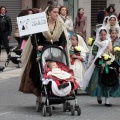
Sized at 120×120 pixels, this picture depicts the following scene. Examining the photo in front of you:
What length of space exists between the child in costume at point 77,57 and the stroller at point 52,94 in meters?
2.63

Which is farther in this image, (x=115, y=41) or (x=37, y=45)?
(x=115, y=41)

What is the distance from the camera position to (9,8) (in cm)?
2662

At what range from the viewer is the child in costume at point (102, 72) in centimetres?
1155

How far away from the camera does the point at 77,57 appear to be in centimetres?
1328

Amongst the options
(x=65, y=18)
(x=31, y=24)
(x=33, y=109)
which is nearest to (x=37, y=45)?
(x=31, y=24)

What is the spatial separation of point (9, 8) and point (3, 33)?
23.6 ft

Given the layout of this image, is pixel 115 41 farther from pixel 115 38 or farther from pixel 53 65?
pixel 53 65

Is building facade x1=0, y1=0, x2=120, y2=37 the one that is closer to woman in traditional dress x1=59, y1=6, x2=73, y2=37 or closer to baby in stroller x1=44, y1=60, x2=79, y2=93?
woman in traditional dress x1=59, y1=6, x2=73, y2=37

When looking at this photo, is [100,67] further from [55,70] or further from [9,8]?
[9,8]

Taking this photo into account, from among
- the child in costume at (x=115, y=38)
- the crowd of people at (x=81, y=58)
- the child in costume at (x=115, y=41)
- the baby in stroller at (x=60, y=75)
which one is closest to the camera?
the baby in stroller at (x=60, y=75)

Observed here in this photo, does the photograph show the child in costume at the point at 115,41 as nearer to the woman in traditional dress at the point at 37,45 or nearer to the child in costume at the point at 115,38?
the child in costume at the point at 115,38

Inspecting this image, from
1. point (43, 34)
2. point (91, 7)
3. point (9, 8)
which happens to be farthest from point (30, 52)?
point (91, 7)

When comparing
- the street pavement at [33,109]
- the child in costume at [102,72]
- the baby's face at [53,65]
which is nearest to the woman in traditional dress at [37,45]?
the baby's face at [53,65]

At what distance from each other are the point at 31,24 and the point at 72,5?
19.0 m
